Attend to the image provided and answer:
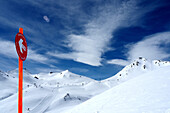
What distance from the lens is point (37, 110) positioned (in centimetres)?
1405

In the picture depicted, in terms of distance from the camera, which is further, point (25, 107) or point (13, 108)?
point (25, 107)

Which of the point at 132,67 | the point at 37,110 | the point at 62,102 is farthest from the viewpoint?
the point at 132,67

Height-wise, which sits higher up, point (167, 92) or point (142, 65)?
point (142, 65)

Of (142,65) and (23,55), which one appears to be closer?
(23,55)

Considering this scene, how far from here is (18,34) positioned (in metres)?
2.77

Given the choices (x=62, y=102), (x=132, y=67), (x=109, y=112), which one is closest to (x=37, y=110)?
(x=62, y=102)

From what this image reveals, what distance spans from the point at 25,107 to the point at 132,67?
9839 centimetres

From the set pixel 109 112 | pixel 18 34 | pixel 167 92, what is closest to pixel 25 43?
pixel 18 34

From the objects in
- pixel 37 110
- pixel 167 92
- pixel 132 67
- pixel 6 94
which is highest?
pixel 132 67

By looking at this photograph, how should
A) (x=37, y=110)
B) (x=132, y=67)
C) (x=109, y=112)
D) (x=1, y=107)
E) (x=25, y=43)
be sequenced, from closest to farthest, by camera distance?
1. (x=25, y=43)
2. (x=109, y=112)
3. (x=1, y=107)
4. (x=37, y=110)
5. (x=132, y=67)

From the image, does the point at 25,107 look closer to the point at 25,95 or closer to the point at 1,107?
the point at 1,107

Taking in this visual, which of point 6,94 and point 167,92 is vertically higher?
point 6,94

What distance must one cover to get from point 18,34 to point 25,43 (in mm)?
323

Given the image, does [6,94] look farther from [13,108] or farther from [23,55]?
[23,55]
